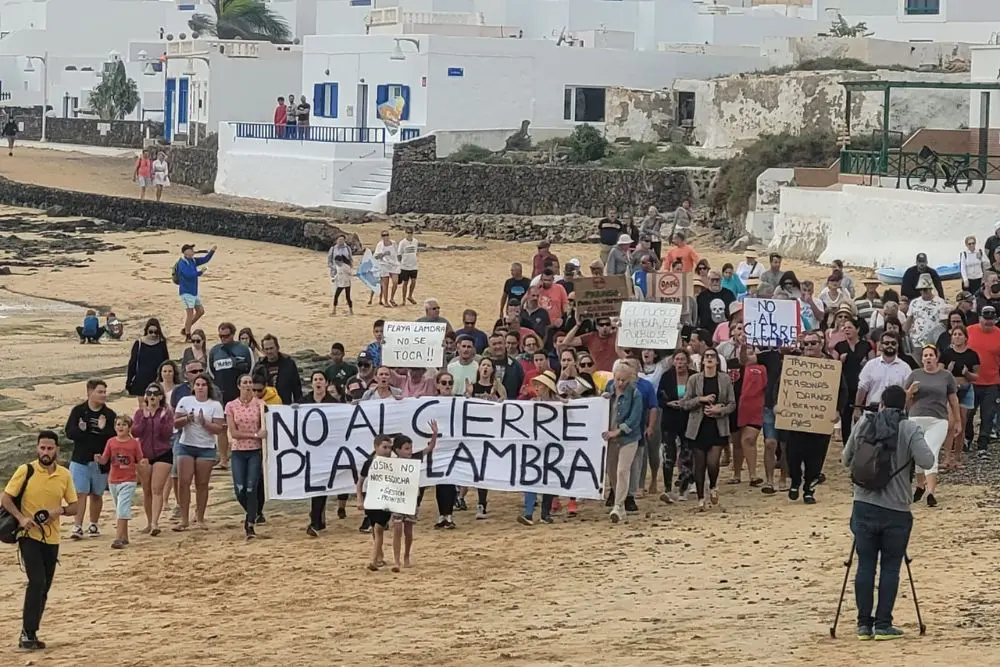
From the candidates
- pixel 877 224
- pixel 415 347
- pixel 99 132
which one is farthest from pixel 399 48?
pixel 415 347

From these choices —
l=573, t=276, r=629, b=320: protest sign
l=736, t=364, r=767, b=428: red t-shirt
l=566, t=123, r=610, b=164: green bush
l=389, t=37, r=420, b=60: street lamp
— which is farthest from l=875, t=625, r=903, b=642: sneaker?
l=389, t=37, r=420, b=60: street lamp

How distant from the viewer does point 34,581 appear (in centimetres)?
1186

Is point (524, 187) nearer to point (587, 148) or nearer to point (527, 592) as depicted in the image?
point (587, 148)

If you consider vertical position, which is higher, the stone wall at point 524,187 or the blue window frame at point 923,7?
the blue window frame at point 923,7

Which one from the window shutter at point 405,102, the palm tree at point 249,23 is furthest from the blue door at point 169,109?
the window shutter at point 405,102

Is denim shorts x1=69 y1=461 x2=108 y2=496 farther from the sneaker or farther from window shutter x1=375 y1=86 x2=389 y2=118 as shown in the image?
window shutter x1=375 y1=86 x2=389 y2=118

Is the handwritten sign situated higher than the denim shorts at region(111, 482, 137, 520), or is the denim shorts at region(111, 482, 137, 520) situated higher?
the handwritten sign

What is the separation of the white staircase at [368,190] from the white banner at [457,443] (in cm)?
3191

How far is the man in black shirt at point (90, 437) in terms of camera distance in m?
14.7

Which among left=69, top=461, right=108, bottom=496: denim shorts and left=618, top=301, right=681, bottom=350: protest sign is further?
left=618, top=301, right=681, bottom=350: protest sign

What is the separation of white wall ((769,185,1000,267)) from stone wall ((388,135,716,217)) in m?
7.35

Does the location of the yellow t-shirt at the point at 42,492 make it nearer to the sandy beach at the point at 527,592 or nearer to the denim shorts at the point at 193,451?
the sandy beach at the point at 527,592

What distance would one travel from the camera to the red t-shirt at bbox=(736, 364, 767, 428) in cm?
1602

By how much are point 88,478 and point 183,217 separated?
2538cm
